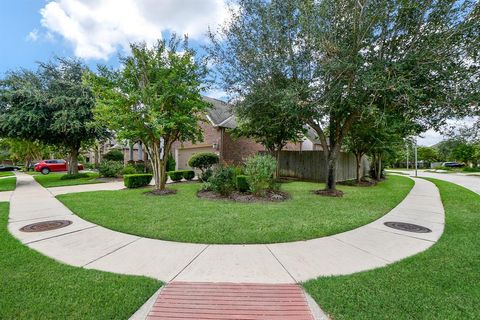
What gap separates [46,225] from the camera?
501cm

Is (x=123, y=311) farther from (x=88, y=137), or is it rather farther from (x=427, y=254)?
(x=88, y=137)

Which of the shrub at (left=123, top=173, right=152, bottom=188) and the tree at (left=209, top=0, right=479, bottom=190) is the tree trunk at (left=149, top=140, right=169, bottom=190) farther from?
the tree at (left=209, top=0, right=479, bottom=190)

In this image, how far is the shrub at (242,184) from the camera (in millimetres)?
8690

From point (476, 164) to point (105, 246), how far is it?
49.3 meters

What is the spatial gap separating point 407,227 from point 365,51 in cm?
507

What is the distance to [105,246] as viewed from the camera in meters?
3.82

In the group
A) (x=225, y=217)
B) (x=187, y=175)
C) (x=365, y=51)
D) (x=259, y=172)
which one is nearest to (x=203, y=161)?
(x=187, y=175)

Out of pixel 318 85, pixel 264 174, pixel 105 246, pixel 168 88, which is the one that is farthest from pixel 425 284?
pixel 168 88

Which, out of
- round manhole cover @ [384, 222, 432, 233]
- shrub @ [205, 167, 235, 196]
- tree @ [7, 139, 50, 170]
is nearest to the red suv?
tree @ [7, 139, 50, 170]

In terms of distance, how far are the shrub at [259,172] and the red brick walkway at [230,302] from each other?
532 cm

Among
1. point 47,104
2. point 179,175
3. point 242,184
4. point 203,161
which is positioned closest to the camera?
point 242,184

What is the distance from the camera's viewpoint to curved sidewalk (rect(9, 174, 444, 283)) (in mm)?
2969

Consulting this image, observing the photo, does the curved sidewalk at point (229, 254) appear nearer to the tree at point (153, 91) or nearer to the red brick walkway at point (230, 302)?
the red brick walkway at point (230, 302)

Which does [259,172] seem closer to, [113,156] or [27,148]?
[113,156]
